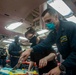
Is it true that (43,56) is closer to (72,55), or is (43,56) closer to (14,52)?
(72,55)

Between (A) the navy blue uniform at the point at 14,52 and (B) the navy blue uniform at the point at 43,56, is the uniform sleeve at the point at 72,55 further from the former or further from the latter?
(A) the navy blue uniform at the point at 14,52

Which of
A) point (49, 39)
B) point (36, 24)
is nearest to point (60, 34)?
point (49, 39)

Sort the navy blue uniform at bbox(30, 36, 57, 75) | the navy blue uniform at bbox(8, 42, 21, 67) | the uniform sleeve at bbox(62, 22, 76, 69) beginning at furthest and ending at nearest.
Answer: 1. the navy blue uniform at bbox(8, 42, 21, 67)
2. the navy blue uniform at bbox(30, 36, 57, 75)
3. the uniform sleeve at bbox(62, 22, 76, 69)

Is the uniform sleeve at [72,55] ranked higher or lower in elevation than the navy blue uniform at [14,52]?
higher

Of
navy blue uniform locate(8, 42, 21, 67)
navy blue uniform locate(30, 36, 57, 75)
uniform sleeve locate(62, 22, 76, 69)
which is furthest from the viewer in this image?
navy blue uniform locate(8, 42, 21, 67)

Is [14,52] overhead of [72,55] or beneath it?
beneath

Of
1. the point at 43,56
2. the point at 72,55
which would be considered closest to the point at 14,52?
the point at 43,56

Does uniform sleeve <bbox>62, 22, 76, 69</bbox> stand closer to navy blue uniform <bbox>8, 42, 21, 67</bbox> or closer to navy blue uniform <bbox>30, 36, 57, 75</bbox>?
navy blue uniform <bbox>30, 36, 57, 75</bbox>

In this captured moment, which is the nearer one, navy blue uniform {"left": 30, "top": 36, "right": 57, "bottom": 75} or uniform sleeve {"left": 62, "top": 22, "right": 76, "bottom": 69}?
uniform sleeve {"left": 62, "top": 22, "right": 76, "bottom": 69}

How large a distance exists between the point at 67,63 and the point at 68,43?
286mm

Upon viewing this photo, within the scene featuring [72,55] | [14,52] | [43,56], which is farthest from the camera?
[14,52]

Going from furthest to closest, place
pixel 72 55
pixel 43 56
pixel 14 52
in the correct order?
1. pixel 14 52
2. pixel 43 56
3. pixel 72 55

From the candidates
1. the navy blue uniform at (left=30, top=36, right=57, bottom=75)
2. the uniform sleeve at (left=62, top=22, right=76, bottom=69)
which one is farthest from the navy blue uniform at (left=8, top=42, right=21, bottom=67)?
the uniform sleeve at (left=62, top=22, right=76, bottom=69)

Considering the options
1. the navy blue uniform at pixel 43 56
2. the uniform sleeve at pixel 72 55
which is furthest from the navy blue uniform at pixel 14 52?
the uniform sleeve at pixel 72 55
